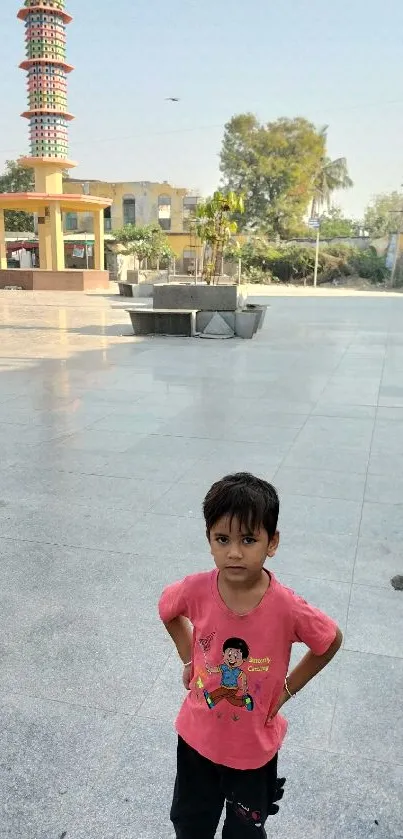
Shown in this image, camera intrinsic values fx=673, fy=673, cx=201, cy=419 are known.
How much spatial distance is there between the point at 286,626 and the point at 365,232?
7096cm

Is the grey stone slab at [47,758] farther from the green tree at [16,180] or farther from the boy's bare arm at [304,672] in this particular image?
the green tree at [16,180]

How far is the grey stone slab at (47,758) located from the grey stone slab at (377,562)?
160 centimetres

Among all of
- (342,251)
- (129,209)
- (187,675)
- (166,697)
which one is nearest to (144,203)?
(129,209)

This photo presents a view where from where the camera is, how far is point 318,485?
16.4ft

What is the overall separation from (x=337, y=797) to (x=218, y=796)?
596 millimetres

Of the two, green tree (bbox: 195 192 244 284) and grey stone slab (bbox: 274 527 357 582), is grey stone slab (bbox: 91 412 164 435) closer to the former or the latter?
grey stone slab (bbox: 274 527 357 582)

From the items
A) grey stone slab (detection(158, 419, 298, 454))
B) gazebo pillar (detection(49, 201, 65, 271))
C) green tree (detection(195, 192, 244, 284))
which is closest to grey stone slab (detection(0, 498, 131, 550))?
grey stone slab (detection(158, 419, 298, 454))

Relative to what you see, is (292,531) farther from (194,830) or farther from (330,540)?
(194,830)

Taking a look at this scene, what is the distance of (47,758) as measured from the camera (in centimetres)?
226

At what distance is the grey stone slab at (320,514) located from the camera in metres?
4.19

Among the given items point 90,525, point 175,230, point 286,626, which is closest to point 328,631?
point 286,626

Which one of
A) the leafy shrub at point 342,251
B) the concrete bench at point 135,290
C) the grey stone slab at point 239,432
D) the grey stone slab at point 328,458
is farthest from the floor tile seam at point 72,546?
the leafy shrub at point 342,251

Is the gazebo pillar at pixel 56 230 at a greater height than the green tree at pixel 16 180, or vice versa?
the green tree at pixel 16 180

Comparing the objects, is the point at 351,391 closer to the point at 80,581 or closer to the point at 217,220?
the point at 80,581
